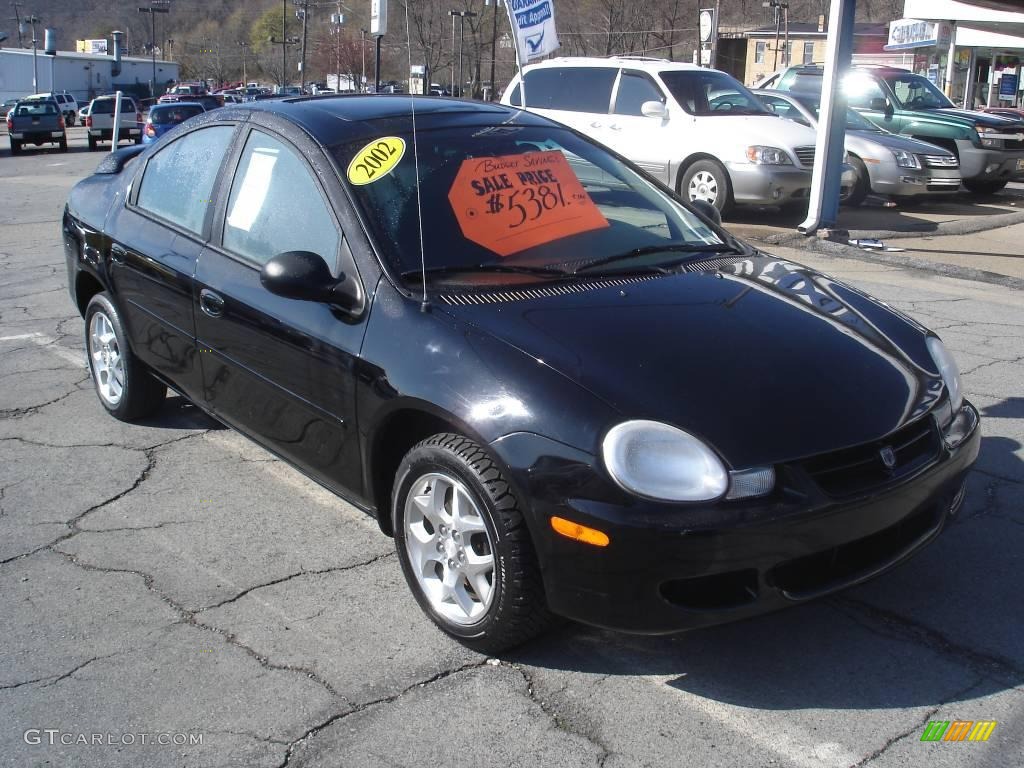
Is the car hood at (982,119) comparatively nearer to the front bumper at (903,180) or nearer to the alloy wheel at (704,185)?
the front bumper at (903,180)

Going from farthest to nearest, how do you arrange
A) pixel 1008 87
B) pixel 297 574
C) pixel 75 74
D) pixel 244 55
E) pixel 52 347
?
pixel 244 55 → pixel 75 74 → pixel 1008 87 → pixel 52 347 → pixel 297 574

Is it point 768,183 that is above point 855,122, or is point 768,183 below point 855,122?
below

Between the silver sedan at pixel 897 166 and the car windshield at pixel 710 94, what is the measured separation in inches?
24.7

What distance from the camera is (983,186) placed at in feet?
48.2

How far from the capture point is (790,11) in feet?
261

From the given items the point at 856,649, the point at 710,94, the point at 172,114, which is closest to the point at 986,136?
the point at 710,94

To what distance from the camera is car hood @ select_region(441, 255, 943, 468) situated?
9.28 ft

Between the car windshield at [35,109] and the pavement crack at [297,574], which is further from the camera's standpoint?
the car windshield at [35,109]

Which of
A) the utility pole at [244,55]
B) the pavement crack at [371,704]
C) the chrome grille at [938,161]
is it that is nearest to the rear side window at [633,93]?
the chrome grille at [938,161]

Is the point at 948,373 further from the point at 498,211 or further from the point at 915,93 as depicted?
the point at 915,93

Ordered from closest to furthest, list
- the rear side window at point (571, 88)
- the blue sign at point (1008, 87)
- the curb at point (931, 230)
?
the curb at point (931, 230), the rear side window at point (571, 88), the blue sign at point (1008, 87)

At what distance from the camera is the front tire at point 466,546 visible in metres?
2.84

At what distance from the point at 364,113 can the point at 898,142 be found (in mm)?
10686

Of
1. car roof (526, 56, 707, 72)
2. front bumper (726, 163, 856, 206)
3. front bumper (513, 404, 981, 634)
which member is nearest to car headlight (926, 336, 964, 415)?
front bumper (513, 404, 981, 634)
